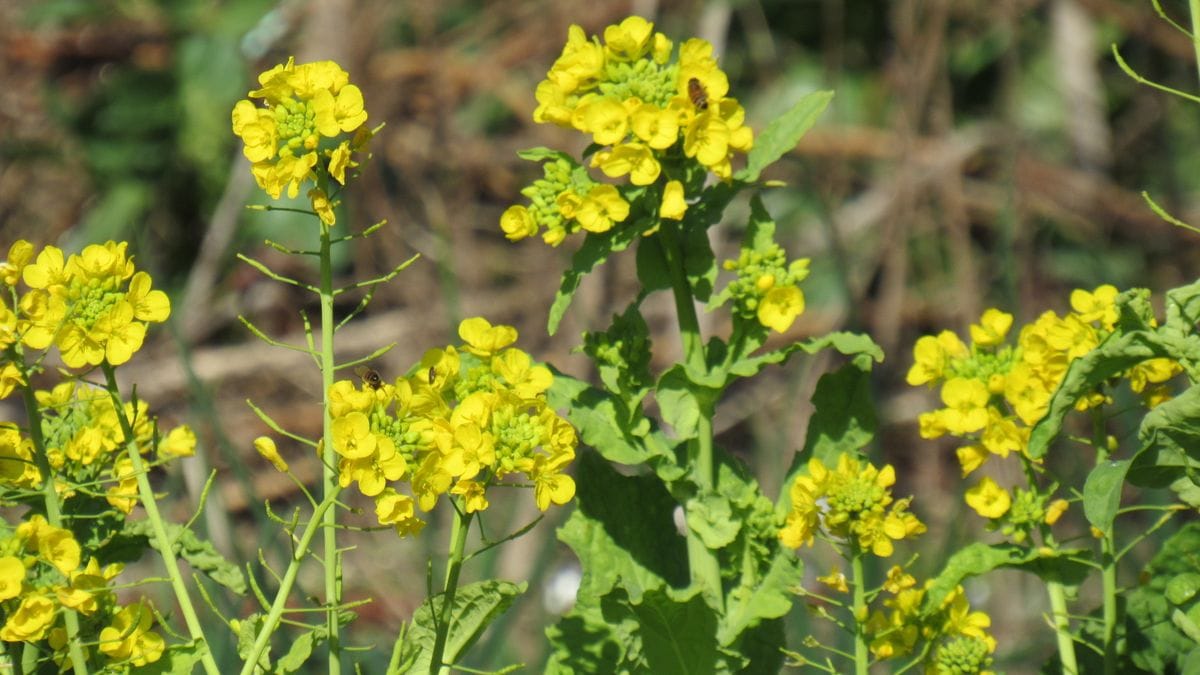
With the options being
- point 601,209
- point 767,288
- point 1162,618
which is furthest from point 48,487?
point 1162,618

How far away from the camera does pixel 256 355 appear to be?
3.97 metres

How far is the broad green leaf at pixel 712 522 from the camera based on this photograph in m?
1.04

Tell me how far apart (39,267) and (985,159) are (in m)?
3.36

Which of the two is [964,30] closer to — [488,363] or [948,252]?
[948,252]

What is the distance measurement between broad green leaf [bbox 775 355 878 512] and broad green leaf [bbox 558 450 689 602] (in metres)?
0.10

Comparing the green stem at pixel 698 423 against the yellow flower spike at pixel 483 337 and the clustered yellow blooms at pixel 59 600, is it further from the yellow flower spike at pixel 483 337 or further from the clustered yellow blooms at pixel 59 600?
the clustered yellow blooms at pixel 59 600

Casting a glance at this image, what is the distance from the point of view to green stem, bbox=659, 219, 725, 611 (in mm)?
1064

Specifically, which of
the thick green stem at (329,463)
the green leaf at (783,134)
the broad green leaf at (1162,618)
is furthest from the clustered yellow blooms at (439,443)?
the broad green leaf at (1162,618)

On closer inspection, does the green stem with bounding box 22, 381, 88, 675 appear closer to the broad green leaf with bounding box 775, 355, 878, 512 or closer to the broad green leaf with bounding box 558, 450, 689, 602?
the broad green leaf with bounding box 558, 450, 689, 602

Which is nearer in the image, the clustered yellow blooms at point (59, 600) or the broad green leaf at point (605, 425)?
the clustered yellow blooms at point (59, 600)

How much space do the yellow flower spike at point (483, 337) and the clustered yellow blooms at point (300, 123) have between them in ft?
0.38

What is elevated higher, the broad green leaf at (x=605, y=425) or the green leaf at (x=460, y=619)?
the broad green leaf at (x=605, y=425)

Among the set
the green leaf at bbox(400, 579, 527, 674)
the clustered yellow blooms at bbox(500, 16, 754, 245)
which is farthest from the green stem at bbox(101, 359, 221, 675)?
the clustered yellow blooms at bbox(500, 16, 754, 245)

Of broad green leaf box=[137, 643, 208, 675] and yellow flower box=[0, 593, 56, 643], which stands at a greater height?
yellow flower box=[0, 593, 56, 643]
